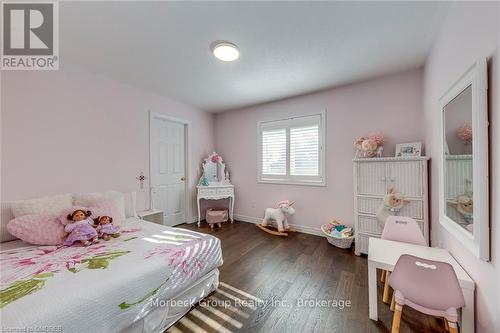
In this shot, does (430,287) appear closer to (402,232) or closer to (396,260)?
(396,260)

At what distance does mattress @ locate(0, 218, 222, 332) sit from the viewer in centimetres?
94

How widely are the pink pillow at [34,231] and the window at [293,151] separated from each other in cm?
297

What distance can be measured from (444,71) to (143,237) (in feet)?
10.3

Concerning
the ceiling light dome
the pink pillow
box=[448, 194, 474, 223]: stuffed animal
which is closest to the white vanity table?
the pink pillow

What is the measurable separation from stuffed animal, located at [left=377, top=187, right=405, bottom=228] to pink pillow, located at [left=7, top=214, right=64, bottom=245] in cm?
338

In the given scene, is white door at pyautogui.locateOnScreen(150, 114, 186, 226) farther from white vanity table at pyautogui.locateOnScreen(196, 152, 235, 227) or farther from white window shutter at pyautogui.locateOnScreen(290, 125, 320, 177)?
white window shutter at pyautogui.locateOnScreen(290, 125, 320, 177)

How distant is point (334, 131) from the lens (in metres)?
3.06

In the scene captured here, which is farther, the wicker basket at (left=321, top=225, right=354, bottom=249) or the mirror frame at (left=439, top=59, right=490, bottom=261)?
the wicker basket at (left=321, top=225, right=354, bottom=249)

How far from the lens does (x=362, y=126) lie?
9.32 feet

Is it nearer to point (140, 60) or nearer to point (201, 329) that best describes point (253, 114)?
point (140, 60)

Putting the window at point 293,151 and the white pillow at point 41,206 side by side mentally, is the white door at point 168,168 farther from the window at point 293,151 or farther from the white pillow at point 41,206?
the window at point 293,151

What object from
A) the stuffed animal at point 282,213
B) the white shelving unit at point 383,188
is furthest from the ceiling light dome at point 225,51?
the stuffed animal at point 282,213

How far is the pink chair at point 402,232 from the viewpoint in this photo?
64.9 inches

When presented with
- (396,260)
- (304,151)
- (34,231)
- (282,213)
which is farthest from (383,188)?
(34,231)
